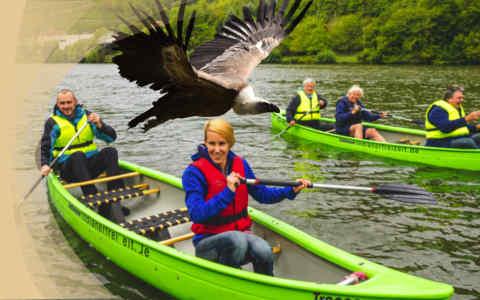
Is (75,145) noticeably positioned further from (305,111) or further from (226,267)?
(305,111)

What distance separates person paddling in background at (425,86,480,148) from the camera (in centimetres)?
830

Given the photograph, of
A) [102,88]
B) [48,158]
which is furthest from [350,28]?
[48,158]

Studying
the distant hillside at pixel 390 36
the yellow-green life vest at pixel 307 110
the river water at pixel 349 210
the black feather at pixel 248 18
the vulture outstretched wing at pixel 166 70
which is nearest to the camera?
the vulture outstretched wing at pixel 166 70

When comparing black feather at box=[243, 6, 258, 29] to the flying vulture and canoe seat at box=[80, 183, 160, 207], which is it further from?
canoe seat at box=[80, 183, 160, 207]

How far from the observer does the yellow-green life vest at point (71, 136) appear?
21.9 ft

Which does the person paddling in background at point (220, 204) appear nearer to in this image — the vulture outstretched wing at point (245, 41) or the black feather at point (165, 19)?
the black feather at point (165, 19)

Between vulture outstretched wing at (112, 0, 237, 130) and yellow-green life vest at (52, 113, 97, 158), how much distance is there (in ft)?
8.58

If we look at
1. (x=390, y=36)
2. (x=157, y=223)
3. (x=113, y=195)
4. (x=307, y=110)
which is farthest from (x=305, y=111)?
(x=390, y=36)

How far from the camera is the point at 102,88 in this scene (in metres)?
29.2

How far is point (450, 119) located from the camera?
27.8 feet

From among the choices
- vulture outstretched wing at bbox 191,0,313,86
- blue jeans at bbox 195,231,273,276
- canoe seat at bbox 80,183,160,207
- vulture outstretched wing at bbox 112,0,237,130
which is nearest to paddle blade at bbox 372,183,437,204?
blue jeans at bbox 195,231,273,276

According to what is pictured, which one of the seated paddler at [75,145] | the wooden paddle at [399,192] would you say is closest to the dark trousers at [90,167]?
the seated paddler at [75,145]

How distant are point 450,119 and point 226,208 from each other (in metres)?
6.05

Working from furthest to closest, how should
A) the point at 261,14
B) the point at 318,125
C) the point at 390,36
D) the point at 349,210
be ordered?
the point at 390,36, the point at 318,125, the point at 349,210, the point at 261,14
